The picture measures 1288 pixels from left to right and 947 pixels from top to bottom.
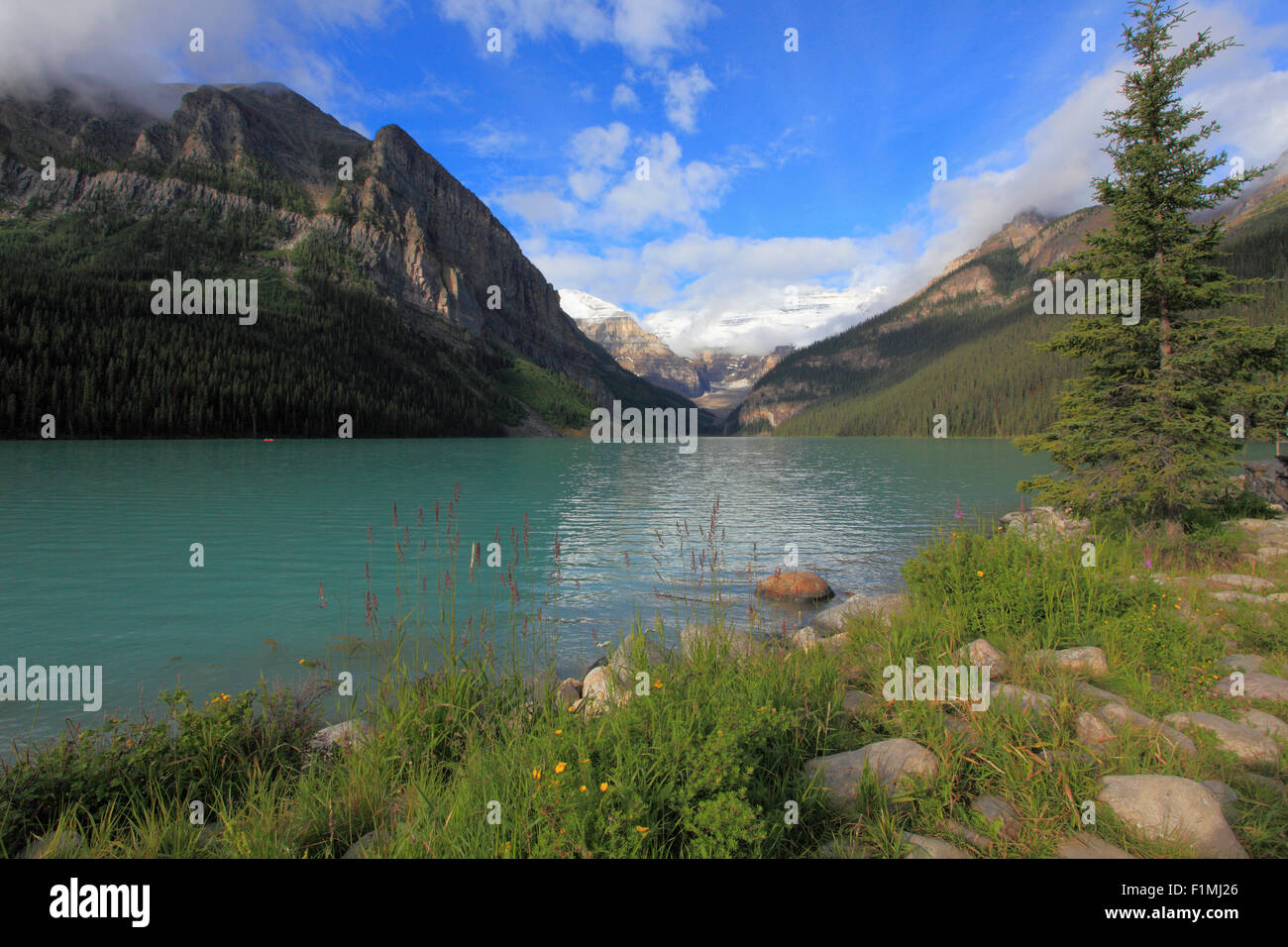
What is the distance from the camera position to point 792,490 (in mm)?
45625

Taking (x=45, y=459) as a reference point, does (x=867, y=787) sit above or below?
below

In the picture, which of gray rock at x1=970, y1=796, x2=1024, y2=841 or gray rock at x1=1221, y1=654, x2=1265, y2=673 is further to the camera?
gray rock at x1=1221, y1=654, x2=1265, y2=673

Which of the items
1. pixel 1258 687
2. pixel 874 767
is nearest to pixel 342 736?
pixel 874 767

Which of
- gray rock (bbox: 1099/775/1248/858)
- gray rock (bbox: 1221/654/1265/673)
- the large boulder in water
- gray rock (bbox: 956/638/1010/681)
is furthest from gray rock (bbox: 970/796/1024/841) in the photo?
the large boulder in water

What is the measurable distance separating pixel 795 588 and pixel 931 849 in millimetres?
11387

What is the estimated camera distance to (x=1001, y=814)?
415 centimetres

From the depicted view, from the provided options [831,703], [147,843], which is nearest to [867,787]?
[831,703]

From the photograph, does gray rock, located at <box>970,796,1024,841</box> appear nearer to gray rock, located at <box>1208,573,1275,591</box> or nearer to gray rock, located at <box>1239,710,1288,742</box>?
gray rock, located at <box>1239,710,1288,742</box>

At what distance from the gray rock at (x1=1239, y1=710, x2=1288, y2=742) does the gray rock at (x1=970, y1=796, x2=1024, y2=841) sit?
2872 millimetres

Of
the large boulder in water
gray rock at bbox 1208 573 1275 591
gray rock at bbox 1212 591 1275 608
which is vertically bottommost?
the large boulder in water

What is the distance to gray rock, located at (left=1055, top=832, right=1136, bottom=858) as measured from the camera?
3723 millimetres

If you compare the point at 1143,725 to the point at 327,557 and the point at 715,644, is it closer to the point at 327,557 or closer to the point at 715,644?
the point at 715,644
